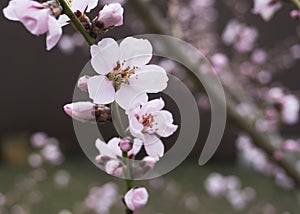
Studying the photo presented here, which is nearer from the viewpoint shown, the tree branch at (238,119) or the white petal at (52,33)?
the white petal at (52,33)

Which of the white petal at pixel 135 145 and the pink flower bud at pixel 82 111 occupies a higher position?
the pink flower bud at pixel 82 111

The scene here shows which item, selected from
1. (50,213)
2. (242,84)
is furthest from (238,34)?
(50,213)

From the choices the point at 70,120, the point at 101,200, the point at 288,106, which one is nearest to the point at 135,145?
the point at 288,106

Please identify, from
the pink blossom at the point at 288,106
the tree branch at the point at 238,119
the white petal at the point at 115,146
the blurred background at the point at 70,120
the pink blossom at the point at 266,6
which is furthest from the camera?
the blurred background at the point at 70,120

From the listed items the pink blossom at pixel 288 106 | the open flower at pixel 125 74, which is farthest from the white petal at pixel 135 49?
the pink blossom at pixel 288 106

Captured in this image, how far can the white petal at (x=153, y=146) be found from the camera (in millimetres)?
568

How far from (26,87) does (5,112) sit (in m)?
0.28

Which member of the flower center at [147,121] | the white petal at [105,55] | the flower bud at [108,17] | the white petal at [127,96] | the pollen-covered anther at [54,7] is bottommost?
the flower center at [147,121]

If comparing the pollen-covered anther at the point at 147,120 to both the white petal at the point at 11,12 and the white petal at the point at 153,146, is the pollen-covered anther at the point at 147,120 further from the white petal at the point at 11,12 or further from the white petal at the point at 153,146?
the white petal at the point at 11,12

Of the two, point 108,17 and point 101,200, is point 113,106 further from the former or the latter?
point 101,200

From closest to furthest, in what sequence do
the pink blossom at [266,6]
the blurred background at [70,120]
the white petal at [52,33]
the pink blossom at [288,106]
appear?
the white petal at [52,33]
the pink blossom at [266,6]
the pink blossom at [288,106]
the blurred background at [70,120]

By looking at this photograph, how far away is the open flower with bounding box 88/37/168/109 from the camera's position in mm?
519

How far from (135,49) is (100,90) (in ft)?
0.16

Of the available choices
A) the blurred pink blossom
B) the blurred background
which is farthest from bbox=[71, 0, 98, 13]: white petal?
the blurred background
